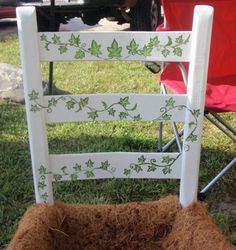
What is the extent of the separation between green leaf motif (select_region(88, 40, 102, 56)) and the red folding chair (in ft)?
3.16

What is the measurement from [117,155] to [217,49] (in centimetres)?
148

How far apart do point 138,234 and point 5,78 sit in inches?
116

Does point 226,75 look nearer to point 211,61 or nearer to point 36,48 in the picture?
point 211,61

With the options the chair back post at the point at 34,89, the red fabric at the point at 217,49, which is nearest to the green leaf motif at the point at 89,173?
the chair back post at the point at 34,89

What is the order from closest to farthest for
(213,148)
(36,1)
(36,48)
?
(36,48)
(213,148)
(36,1)

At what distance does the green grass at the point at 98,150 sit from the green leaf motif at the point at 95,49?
1.10 metres

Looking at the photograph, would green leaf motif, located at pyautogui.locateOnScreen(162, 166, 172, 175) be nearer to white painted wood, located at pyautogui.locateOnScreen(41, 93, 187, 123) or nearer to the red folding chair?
white painted wood, located at pyautogui.locateOnScreen(41, 93, 187, 123)

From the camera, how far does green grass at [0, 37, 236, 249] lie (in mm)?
2490

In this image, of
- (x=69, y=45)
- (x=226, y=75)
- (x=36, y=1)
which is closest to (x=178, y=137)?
(x=226, y=75)

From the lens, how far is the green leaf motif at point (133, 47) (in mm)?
1409

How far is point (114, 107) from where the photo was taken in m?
1.48

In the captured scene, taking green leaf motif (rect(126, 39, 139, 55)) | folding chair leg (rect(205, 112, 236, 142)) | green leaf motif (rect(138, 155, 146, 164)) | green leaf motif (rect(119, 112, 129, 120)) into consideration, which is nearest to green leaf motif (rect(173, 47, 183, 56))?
green leaf motif (rect(126, 39, 139, 55))

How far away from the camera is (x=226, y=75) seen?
281 cm

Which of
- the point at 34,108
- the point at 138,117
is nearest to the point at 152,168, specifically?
the point at 138,117
